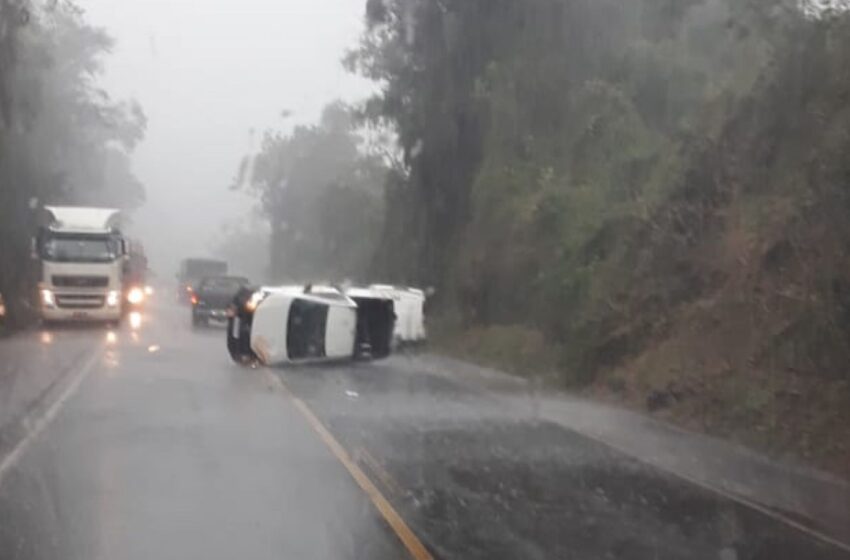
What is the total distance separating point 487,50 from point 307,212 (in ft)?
152

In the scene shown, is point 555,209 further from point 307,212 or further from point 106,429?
point 307,212

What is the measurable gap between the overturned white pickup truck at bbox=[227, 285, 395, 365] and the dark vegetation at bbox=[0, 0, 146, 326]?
10217 mm

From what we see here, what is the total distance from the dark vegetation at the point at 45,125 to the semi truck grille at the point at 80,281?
3.38 m

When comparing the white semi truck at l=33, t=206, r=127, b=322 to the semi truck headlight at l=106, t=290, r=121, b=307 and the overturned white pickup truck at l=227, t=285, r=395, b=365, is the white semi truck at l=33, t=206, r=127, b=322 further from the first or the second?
the overturned white pickup truck at l=227, t=285, r=395, b=365

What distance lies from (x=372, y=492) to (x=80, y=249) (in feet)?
113

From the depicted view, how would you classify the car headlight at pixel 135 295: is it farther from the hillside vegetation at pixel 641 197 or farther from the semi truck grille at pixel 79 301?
the hillside vegetation at pixel 641 197

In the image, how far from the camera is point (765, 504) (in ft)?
44.8

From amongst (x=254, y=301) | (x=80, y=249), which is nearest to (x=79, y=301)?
(x=80, y=249)

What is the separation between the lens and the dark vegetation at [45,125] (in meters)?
43.4

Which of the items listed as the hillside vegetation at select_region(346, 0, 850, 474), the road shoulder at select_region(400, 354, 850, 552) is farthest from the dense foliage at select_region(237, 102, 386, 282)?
the road shoulder at select_region(400, 354, 850, 552)

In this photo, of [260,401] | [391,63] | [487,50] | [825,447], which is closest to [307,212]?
[391,63]

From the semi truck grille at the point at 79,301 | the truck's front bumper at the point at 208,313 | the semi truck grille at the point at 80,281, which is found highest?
the semi truck grille at the point at 80,281

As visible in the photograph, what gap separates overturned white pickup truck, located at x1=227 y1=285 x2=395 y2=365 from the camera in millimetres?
29875

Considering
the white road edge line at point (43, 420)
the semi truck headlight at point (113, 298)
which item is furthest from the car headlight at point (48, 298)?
the white road edge line at point (43, 420)
